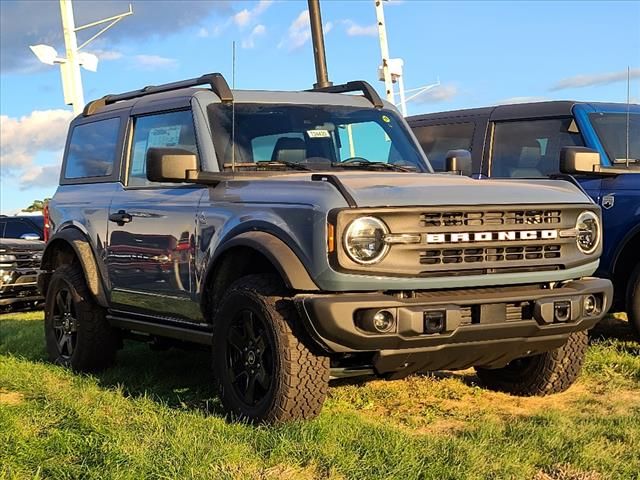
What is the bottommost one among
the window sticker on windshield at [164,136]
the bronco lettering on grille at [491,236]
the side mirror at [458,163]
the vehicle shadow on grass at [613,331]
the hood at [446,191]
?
the vehicle shadow on grass at [613,331]

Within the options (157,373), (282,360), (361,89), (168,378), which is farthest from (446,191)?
(157,373)

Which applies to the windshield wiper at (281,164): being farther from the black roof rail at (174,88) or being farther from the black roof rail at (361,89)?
the black roof rail at (361,89)

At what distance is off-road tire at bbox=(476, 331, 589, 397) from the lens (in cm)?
552

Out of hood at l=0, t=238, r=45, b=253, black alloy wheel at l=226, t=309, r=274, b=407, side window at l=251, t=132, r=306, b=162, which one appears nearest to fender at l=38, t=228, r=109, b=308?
side window at l=251, t=132, r=306, b=162

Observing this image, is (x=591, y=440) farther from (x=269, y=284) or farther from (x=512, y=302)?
(x=269, y=284)

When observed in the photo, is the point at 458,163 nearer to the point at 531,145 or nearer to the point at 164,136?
the point at 531,145

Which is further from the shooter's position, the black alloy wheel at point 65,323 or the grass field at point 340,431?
the black alloy wheel at point 65,323

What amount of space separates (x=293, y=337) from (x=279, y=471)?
0.85m

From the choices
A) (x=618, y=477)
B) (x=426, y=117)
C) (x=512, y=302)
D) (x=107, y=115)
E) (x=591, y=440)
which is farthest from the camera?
(x=426, y=117)

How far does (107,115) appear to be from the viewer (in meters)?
7.14

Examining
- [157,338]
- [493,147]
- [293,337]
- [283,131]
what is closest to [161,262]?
[157,338]

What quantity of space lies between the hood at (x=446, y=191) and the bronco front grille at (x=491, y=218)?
5cm

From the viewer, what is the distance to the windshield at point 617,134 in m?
7.39

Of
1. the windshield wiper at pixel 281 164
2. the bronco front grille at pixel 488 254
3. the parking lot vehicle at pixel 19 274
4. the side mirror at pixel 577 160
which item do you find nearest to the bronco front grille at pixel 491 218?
the bronco front grille at pixel 488 254
